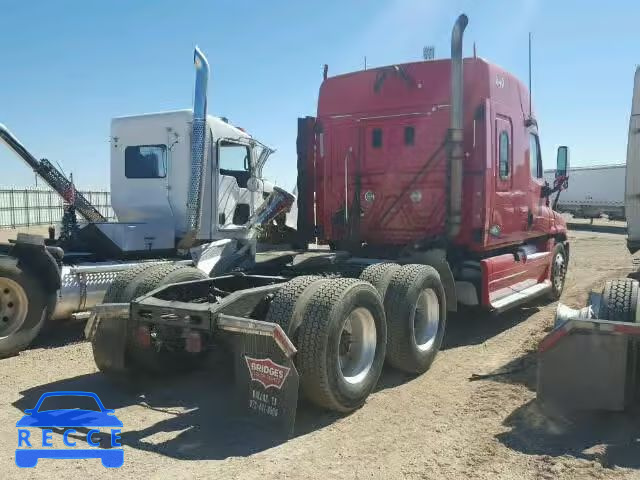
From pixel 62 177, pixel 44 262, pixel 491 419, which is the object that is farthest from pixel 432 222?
pixel 62 177

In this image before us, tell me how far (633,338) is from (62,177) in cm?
820

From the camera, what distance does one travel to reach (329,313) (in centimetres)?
446

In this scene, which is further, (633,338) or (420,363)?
(420,363)

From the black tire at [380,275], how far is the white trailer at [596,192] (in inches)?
1251

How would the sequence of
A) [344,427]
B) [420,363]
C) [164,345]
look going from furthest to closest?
[420,363] < [164,345] < [344,427]

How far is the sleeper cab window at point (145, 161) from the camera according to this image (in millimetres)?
8656

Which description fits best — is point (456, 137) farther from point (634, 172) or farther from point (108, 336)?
point (108, 336)

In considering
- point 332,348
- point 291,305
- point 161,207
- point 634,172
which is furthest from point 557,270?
point 291,305

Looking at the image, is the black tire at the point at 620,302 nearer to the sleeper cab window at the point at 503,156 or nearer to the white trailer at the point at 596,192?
the sleeper cab window at the point at 503,156

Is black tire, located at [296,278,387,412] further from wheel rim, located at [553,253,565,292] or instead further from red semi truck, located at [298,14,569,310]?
wheel rim, located at [553,253,565,292]

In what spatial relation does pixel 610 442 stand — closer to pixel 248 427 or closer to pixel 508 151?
A: pixel 248 427

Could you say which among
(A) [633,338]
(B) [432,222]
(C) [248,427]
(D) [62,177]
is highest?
(D) [62,177]

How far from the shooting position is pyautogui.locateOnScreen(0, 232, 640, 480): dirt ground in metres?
3.67

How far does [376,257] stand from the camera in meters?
7.82
